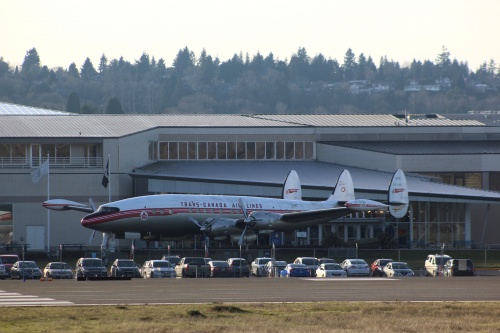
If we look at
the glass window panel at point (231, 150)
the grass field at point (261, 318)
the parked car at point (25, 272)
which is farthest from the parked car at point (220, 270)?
the glass window panel at point (231, 150)

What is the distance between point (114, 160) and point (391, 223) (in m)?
25.8

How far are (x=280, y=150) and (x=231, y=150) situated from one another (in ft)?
16.8

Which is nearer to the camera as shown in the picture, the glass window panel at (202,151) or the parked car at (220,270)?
the parked car at (220,270)

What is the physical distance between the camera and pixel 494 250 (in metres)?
95.5

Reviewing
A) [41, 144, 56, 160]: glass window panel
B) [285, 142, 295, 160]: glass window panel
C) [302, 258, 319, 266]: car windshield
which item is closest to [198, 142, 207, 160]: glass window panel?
[285, 142, 295, 160]: glass window panel

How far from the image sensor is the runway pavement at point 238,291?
47250 millimetres

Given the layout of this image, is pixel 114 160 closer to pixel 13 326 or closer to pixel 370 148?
pixel 370 148

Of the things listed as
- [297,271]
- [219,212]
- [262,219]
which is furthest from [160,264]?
[262,219]

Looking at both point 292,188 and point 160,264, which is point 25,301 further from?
point 292,188

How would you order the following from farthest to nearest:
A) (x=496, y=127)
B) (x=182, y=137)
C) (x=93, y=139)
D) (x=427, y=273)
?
(x=496, y=127) < (x=182, y=137) < (x=93, y=139) < (x=427, y=273)

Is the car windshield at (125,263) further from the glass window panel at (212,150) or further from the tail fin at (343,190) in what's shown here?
the glass window panel at (212,150)

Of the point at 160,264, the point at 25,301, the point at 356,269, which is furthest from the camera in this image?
the point at 356,269

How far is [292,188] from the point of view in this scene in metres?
97.5

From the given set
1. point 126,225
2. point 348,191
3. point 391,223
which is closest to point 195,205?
point 126,225
